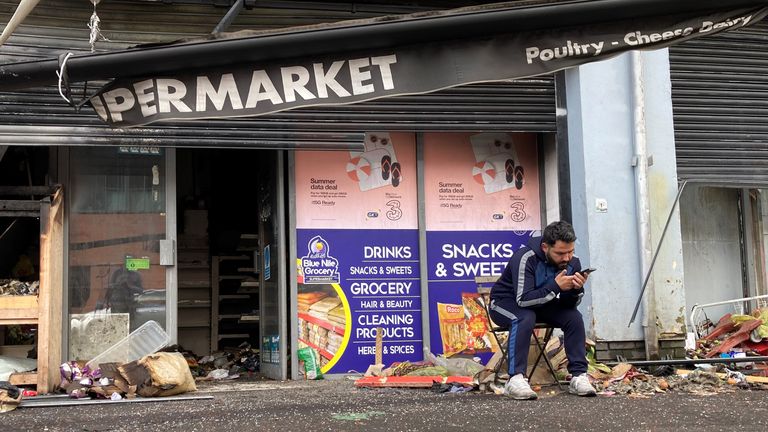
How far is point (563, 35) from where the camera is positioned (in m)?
3.86

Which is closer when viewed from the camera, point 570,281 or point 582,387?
point 570,281

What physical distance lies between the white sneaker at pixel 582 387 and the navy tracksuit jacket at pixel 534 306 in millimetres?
59

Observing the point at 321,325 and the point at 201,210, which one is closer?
the point at 321,325

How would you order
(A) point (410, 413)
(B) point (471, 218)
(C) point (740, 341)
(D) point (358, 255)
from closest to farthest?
(A) point (410, 413), (C) point (740, 341), (D) point (358, 255), (B) point (471, 218)

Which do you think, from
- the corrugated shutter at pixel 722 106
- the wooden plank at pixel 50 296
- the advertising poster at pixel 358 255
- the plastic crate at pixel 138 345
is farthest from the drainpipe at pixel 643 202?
the wooden plank at pixel 50 296

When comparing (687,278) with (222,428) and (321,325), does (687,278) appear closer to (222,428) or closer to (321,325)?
(321,325)

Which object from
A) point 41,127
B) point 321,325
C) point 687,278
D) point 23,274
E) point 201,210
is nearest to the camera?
point 41,127

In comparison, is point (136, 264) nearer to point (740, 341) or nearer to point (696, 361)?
point (696, 361)

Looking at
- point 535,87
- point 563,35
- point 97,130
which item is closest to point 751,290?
point 535,87

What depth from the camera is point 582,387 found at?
584cm

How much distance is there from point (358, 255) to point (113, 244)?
236 cm

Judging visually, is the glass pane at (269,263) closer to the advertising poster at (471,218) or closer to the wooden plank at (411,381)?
the wooden plank at (411,381)

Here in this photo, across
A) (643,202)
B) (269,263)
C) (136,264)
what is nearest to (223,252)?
(269,263)

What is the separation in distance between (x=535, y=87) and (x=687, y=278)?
9.45 ft
